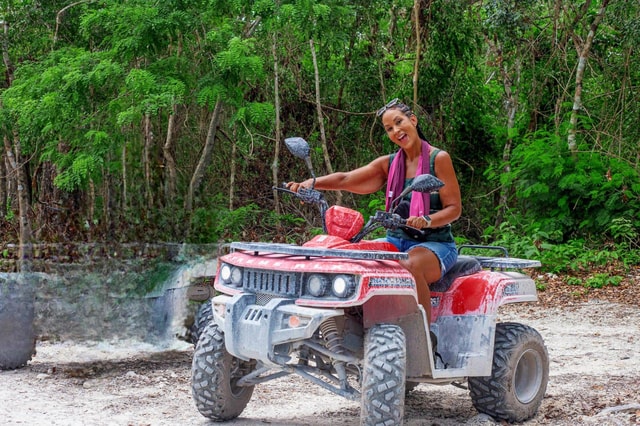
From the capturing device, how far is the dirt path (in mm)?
5547

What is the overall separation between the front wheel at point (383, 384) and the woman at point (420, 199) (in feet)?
1.64

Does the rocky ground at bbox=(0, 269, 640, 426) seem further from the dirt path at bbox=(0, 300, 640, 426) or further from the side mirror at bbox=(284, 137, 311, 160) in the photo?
the side mirror at bbox=(284, 137, 311, 160)

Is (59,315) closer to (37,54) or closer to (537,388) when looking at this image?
(537,388)

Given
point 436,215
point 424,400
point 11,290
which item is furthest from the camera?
point 11,290

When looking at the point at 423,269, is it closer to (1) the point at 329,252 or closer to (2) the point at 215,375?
(1) the point at 329,252

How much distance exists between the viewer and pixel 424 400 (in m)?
6.30

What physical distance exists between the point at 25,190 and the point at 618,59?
9.86 m

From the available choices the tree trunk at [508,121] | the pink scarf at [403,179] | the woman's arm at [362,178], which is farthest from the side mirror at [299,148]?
the tree trunk at [508,121]

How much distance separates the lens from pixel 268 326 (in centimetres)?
447

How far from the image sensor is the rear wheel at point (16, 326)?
712cm

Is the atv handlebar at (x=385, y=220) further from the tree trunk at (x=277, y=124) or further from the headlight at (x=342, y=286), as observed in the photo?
the tree trunk at (x=277, y=124)

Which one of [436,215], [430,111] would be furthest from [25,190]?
[436,215]

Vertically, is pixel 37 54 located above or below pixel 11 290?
above

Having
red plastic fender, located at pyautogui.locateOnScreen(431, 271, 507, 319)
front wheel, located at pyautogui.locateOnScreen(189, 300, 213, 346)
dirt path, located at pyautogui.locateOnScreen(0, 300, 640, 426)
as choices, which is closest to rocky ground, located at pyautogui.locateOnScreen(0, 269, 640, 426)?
dirt path, located at pyautogui.locateOnScreen(0, 300, 640, 426)
